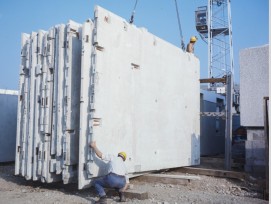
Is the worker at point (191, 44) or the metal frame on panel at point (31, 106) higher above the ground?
the worker at point (191, 44)

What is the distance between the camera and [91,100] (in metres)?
4.84

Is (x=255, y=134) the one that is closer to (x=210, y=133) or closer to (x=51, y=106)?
(x=210, y=133)

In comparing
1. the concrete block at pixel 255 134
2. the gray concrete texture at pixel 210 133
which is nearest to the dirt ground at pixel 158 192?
the concrete block at pixel 255 134

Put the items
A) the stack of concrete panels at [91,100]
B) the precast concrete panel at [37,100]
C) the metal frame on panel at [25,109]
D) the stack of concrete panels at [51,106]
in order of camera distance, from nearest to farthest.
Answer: the stack of concrete panels at [91,100], the stack of concrete panels at [51,106], the precast concrete panel at [37,100], the metal frame on panel at [25,109]

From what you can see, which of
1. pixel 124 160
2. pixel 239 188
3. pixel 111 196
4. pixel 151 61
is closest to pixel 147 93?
pixel 151 61

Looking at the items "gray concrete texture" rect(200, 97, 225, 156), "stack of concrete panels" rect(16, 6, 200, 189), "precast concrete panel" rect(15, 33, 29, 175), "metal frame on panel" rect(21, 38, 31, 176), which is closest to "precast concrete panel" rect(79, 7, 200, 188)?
"stack of concrete panels" rect(16, 6, 200, 189)

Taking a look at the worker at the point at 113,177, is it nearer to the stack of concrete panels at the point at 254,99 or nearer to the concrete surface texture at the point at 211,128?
the stack of concrete panels at the point at 254,99

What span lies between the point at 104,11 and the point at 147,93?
1.86 metres

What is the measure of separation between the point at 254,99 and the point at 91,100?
4.00m

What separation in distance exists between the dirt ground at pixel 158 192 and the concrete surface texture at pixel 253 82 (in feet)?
5.02

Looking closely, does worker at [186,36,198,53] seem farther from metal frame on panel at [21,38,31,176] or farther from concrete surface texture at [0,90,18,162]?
concrete surface texture at [0,90,18,162]

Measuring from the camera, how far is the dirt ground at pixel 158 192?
15.4 ft

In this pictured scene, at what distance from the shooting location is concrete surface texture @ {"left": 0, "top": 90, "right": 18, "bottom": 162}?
28.6 feet

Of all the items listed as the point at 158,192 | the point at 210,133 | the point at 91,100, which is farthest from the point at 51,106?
the point at 210,133
